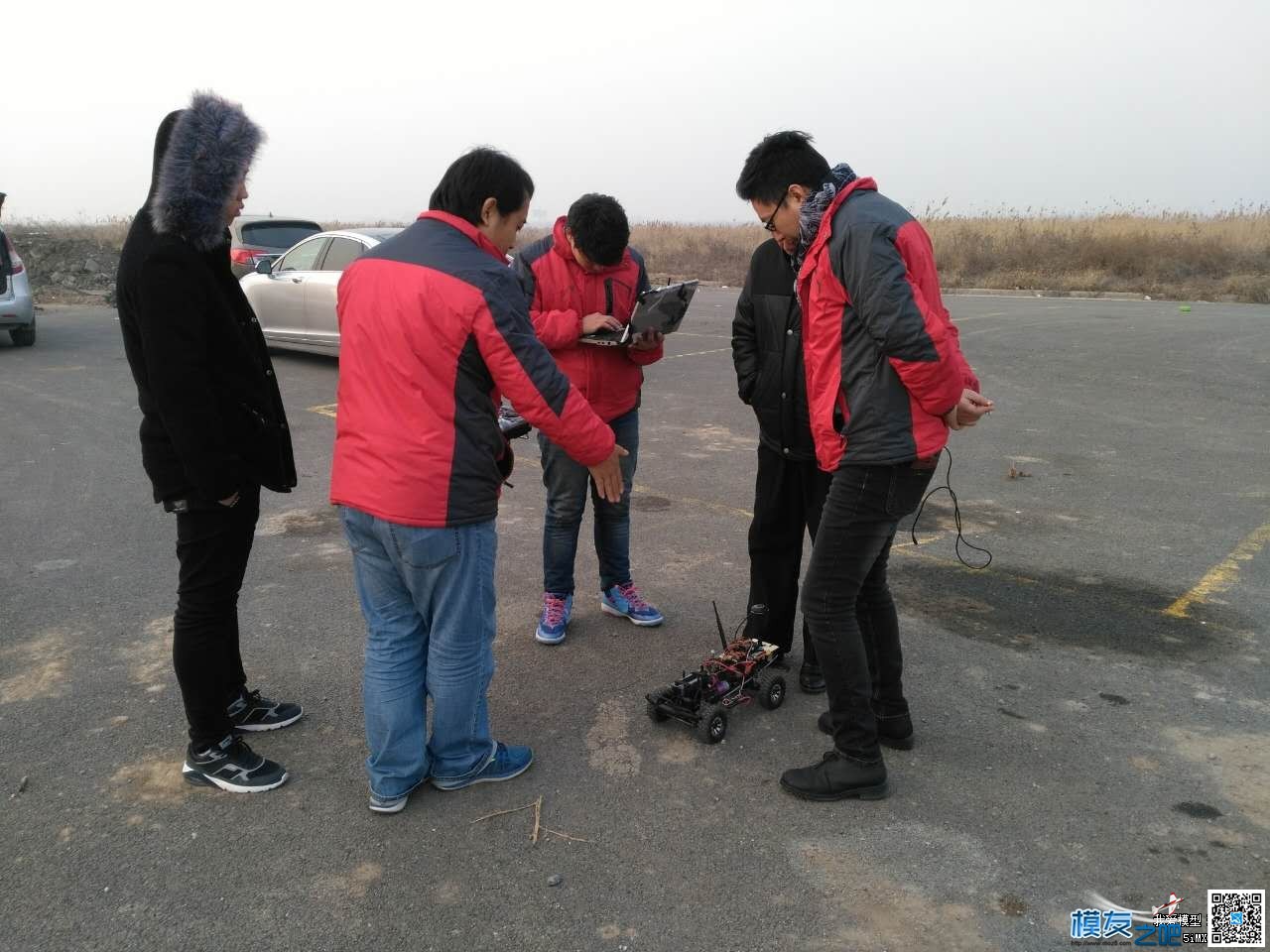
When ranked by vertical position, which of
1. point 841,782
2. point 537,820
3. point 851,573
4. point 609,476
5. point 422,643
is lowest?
point 537,820

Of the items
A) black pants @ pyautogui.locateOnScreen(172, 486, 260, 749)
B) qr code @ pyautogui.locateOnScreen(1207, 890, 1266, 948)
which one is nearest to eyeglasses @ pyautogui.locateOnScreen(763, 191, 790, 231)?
black pants @ pyautogui.locateOnScreen(172, 486, 260, 749)

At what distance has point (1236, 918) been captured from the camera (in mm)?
2602

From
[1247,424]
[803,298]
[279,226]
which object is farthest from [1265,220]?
[803,298]

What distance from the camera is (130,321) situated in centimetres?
302

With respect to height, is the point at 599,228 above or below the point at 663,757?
above

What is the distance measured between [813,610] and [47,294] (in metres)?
22.5

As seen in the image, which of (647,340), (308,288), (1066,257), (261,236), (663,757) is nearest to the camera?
(663,757)

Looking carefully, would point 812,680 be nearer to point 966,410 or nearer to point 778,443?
point 778,443

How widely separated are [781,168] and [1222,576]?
3.57m

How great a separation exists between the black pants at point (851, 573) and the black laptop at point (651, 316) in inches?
52.6

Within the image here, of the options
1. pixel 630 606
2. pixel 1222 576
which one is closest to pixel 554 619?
pixel 630 606

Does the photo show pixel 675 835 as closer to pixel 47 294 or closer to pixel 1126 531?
pixel 1126 531

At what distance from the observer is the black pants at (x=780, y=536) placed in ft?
12.6

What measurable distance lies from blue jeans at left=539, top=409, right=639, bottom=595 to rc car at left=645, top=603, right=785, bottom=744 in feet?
2.66
